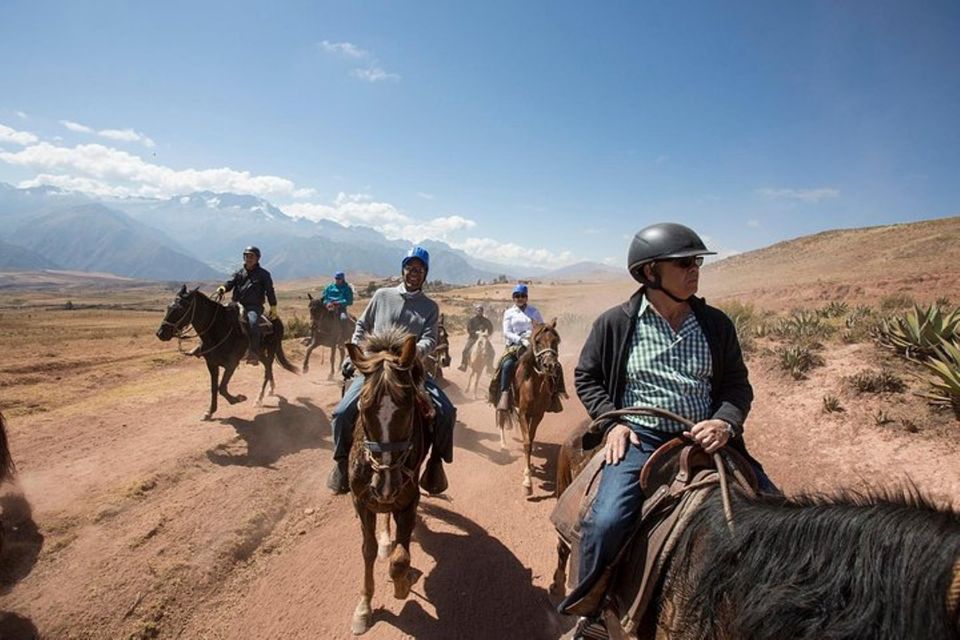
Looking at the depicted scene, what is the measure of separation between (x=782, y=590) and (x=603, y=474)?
1.23 meters

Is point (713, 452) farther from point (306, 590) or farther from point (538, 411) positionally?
point (538, 411)

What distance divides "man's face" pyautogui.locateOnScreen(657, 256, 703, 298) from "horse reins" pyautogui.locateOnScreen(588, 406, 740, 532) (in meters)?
0.82

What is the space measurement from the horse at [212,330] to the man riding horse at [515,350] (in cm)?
552

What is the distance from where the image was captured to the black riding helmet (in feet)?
9.50

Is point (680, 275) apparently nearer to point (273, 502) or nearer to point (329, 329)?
point (273, 502)

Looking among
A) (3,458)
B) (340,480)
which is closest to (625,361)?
(340,480)

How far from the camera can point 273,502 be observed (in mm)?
6098

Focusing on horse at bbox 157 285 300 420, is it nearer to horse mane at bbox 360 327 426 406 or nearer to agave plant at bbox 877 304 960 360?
horse mane at bbox 360 327 426 406

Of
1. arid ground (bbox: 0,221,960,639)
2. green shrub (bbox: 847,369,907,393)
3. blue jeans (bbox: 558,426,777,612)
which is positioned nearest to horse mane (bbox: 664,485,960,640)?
blue jeans (bbox: 558,426,777,612)

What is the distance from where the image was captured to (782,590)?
1.73 m

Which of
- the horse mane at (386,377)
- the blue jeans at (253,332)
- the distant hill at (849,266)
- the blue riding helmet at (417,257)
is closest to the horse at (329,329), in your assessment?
the blue jeans at (253,332)

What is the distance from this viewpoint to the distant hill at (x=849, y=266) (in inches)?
827

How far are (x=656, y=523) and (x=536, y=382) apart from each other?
4.85m

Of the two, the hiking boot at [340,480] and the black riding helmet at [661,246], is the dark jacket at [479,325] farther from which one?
the black riding helmet at [661,246]
